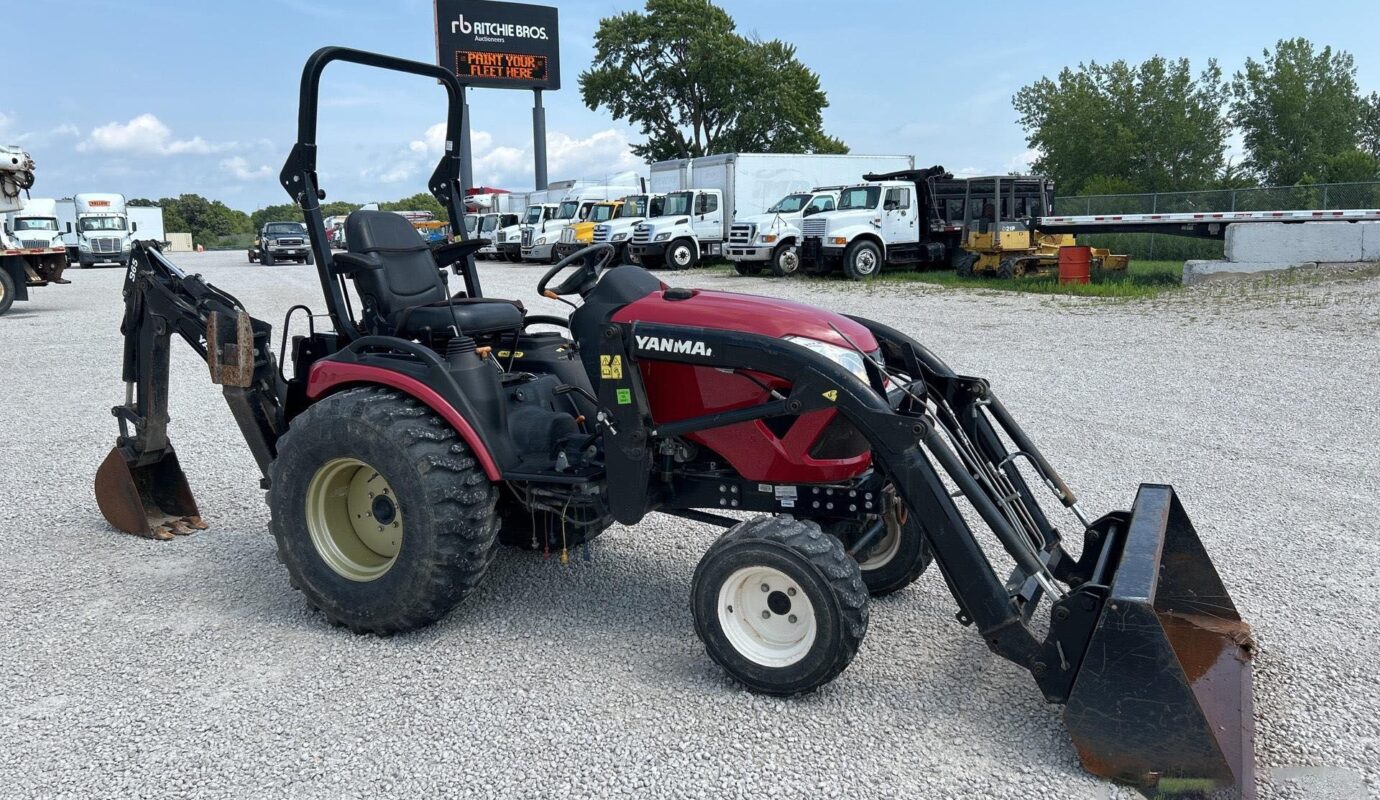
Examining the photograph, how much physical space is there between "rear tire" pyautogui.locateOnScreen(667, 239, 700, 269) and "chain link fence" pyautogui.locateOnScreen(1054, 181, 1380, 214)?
42.3 ft

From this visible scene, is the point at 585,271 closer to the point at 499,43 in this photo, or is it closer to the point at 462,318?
the point at 462,318

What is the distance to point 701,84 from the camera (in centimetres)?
4922

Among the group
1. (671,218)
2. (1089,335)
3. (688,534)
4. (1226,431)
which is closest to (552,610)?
(688,534)

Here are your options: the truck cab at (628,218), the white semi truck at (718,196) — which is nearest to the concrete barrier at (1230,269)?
the white semi truck at (718,196)

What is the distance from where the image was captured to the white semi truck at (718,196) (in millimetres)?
25891

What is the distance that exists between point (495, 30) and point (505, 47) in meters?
0.76

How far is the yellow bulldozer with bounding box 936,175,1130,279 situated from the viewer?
2033cm

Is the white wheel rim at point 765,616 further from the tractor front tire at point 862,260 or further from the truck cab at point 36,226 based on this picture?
the truck cab at point 36,226

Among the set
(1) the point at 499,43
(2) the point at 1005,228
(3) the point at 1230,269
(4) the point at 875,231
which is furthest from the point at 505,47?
(3) the point at 1230,269

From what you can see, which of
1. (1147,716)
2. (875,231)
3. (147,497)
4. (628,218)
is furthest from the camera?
(628,218)

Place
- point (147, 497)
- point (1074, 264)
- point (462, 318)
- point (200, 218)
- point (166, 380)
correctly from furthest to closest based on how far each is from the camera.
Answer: point (200, 218) → point (1074, 264) → point (147, 497) → point (166, 380) → point (462, 318)

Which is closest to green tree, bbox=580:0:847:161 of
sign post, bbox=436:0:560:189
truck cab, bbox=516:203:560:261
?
sign post, bbox=436:0:560:189

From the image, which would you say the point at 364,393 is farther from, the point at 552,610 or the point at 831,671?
the point at 831,671

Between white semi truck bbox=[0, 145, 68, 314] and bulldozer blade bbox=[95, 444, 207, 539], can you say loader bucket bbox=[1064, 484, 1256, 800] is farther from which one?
white semi truck bbox=[0, 145, 68, 314]
